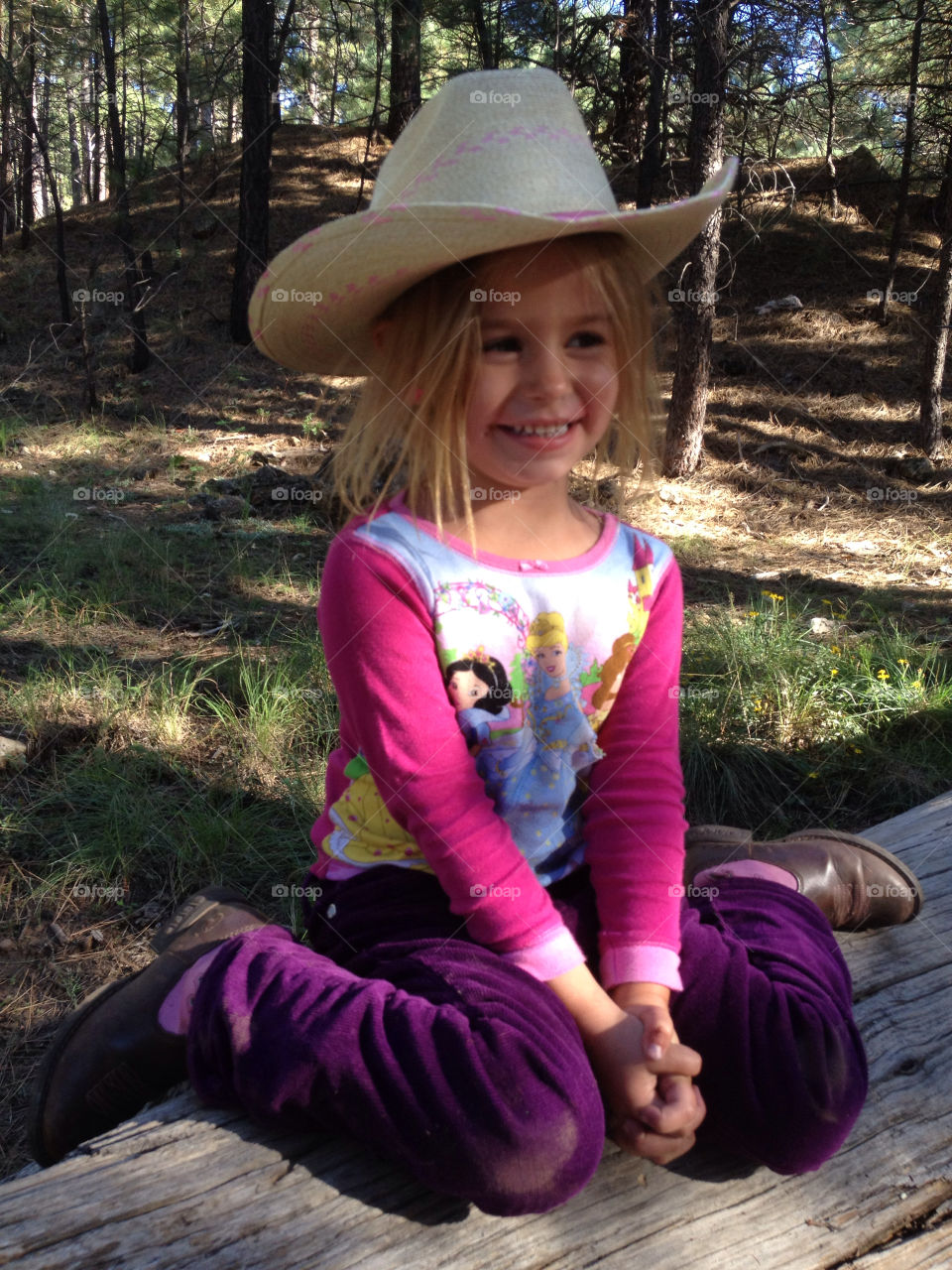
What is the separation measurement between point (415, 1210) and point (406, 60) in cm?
1192

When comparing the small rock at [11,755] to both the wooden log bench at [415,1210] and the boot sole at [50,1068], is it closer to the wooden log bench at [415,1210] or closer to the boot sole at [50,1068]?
the boot sole at [50,1068]

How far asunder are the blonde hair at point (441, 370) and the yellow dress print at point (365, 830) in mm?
441

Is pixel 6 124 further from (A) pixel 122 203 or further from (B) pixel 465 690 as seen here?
(B) pixel 465 690

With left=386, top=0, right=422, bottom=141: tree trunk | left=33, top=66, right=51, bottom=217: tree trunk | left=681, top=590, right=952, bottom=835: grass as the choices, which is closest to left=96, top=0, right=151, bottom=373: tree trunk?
left=33, top=66, right=51, bottom=217: tree trunk

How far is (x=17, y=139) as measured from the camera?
516 inches

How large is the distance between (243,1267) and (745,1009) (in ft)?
2.52

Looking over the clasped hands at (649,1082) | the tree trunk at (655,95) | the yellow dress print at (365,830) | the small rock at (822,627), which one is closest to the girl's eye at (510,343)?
the yellow dress print at (365,830)

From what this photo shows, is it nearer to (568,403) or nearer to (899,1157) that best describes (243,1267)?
(899,1157)

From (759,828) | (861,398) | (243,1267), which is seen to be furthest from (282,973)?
(861,398)

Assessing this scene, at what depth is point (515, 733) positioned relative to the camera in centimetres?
163

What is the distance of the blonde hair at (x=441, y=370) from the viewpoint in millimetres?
1475

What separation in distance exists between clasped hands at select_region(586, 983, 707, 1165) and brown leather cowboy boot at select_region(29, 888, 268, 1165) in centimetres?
65

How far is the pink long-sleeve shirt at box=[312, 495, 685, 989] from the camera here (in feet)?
4.91

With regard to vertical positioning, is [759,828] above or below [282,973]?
below
